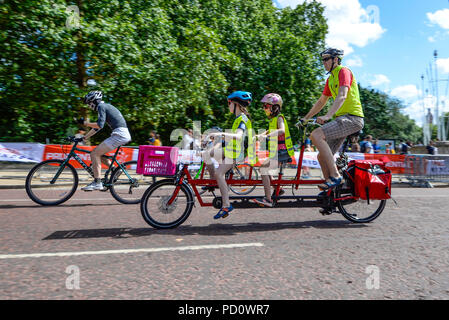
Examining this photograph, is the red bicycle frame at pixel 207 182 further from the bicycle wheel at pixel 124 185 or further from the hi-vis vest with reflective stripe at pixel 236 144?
the bicycle wheel at pixel 124 185

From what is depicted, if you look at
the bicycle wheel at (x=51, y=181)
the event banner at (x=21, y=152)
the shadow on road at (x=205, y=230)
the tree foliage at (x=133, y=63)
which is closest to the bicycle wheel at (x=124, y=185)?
the bicycle wheel at (x=51, y=181)

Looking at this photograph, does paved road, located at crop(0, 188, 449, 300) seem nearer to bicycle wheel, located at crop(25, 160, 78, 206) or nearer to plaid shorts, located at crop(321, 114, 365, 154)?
bicycle wheel, located at crop(25, 160, 78, 206)

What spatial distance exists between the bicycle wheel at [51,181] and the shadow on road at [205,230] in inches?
88.5

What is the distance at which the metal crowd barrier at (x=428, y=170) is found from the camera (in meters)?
13.3

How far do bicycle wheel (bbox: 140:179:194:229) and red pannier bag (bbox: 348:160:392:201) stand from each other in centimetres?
244

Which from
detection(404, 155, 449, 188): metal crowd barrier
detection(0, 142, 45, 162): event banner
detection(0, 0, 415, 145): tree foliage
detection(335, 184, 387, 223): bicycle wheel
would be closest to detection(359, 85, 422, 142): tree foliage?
detection(0, 0, 415, 145): tree foliage

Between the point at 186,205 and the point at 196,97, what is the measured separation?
12086 mm

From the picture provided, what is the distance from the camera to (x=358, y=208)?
5.70 m

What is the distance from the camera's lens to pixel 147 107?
1465 centimetres

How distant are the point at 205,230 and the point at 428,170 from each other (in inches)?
440

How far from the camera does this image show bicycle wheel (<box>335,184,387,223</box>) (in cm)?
555

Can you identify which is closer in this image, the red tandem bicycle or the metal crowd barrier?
the red tandem bicycle

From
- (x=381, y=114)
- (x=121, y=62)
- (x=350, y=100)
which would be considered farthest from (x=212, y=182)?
(x=381, y=114)
